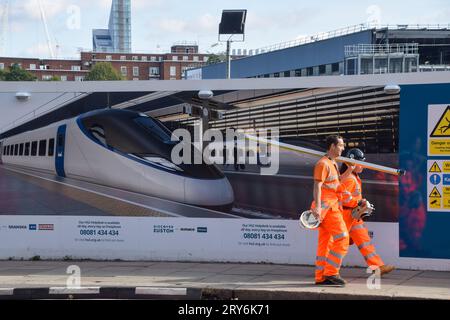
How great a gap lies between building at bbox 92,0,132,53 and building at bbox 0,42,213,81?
46200 millimetres

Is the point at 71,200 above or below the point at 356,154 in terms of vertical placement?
below

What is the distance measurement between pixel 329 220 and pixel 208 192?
2.40 metres

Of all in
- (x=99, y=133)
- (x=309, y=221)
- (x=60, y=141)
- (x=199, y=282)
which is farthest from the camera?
(x=60, y=141)

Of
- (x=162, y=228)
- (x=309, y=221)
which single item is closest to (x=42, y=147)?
(x=162, y=228)

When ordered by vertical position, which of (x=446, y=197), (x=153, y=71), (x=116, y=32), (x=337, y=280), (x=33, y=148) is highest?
(x=116, y=32)

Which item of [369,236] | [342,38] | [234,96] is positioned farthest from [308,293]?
[342,38]

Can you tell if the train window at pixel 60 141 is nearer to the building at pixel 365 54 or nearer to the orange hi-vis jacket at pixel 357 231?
the orange hi-vis jacket at pixel 357 231

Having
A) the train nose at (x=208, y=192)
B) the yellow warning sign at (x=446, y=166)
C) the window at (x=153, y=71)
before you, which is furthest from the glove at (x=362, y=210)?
the window at (x=153, y=71)

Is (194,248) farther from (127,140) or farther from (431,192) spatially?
(431,192)

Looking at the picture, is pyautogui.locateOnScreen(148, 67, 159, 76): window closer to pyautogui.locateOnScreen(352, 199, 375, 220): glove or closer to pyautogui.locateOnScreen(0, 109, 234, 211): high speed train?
pyautogui.locateOnScreen(0, 109, 234, 211): high speed train

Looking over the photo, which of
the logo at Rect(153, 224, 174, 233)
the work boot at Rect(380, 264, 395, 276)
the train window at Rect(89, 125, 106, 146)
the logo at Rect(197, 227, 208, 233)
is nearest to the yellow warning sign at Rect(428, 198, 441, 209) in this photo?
the work boot at Rect(380, 264, 395, 276)

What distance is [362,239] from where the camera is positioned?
8.78 m

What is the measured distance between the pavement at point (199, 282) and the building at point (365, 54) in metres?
42.3

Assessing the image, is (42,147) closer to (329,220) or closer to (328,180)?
(328,180)
